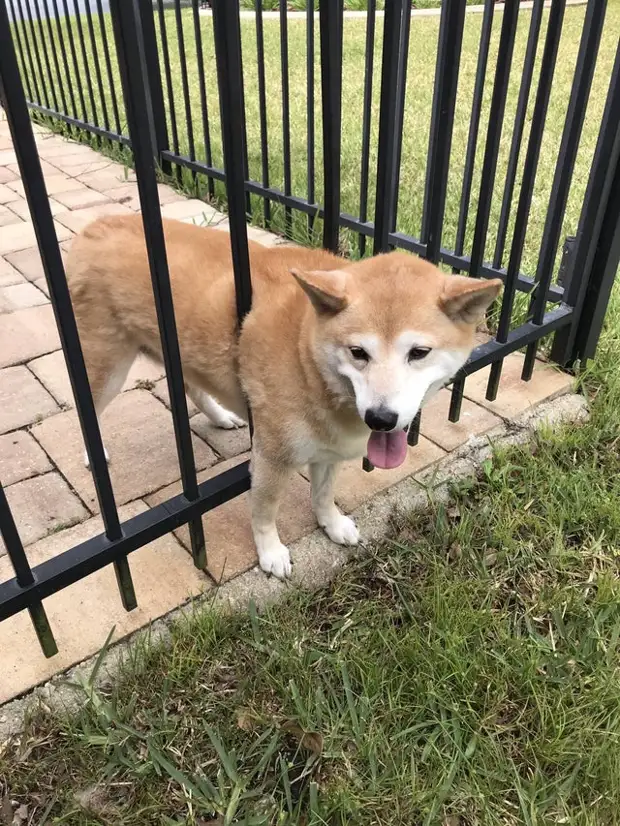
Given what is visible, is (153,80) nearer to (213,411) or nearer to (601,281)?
(213,411)

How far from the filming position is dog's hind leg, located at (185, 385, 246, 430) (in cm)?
279

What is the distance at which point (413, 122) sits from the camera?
20.5ft

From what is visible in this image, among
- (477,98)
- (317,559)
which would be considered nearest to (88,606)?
(317,559)

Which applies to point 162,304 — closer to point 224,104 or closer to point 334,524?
point 224,104

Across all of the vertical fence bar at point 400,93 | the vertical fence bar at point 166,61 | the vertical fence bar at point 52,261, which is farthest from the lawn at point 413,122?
the vertical fence bar at point 52,261

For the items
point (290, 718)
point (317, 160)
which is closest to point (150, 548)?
point (290, 718)

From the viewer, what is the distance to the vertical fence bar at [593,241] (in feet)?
8.36

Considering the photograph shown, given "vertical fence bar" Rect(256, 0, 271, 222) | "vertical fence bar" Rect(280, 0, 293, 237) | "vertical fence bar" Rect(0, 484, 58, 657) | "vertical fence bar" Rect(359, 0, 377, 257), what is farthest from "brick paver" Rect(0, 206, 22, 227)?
"vertical fence bar" Rect(0, 484, 58, 657)

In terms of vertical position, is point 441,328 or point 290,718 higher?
point 441,328

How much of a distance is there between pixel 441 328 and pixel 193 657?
3.80 ft

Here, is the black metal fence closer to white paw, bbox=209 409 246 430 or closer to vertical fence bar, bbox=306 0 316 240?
vertical fence bar, bbox=306 0 316 240

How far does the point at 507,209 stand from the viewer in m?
3.29

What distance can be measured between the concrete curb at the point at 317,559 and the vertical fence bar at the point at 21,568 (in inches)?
4.1

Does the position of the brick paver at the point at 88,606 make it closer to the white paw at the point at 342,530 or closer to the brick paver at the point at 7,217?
the white paw at the point at 342,530
